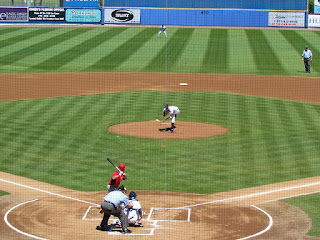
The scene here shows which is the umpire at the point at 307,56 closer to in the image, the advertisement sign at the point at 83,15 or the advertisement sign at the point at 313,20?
the advertisement sign at the point at 313,20

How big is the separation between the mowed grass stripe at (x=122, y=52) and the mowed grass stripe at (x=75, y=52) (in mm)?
2168

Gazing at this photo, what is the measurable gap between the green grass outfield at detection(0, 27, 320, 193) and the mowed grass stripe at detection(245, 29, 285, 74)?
3.6 inches

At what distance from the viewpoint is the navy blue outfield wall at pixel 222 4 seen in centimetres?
5631

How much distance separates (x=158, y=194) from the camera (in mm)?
17156

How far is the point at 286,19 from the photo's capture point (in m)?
55.2

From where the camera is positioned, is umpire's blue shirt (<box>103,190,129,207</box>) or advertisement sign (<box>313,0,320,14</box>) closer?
umpire's blue shirt (<box>103,190,129,207</box>)

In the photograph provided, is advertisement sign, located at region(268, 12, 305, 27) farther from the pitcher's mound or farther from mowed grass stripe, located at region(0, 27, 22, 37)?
the pitcher's mound

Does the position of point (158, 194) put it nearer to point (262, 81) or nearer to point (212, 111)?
point (212, 111)

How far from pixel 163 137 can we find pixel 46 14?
3511 cm

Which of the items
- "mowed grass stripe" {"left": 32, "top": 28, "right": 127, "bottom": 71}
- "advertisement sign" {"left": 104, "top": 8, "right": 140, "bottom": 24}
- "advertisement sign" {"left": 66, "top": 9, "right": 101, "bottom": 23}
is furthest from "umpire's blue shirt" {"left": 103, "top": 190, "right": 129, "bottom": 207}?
"advertisement sign" {"left": 104, "top": 8, "right": 140, "bottom": 24}

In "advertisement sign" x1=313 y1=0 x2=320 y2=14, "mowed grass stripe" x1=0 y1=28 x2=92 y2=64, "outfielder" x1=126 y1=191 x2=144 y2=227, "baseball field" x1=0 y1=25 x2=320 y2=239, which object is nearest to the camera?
"outfielder" x1=126 y1=191 x2=144 y2=227

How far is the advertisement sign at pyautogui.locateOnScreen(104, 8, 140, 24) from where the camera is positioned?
55.7 meters

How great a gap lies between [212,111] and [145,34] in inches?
955

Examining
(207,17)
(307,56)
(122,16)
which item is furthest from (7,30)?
(307,56)
